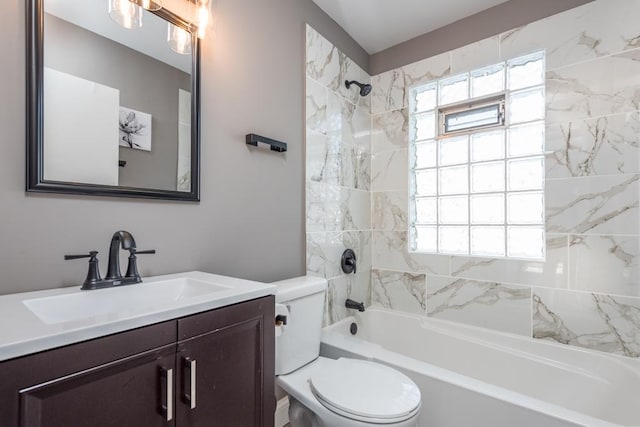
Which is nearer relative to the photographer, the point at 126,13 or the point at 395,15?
the point at 126,13

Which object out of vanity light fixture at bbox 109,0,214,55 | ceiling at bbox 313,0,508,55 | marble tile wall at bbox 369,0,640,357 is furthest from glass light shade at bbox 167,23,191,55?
marble tile wall at bbox 369,0,640,357

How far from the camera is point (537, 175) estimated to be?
1.97 meters

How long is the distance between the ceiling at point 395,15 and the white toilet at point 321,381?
1791 millimetres

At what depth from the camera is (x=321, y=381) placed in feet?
4.46

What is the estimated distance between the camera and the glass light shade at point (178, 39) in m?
1.34

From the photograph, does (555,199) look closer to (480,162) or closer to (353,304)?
(480,162)

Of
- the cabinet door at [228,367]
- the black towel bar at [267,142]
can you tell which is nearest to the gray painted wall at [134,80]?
the black towel bar at [267,142]

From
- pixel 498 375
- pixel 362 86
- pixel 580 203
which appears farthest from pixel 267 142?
pixel 498 375

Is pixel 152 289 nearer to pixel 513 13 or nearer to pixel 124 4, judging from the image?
pixel 124 4

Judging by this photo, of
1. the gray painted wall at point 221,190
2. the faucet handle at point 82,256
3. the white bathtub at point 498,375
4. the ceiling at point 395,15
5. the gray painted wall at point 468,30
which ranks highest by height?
the ceiling at point 395,15

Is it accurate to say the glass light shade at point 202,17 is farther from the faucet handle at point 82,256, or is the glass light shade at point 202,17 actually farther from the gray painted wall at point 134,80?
the faucet handle at point 82,256

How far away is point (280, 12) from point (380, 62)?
3.48 feet

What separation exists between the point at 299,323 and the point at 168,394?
0.80m

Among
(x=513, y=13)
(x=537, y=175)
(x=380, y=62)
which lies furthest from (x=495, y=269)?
(x=380, y=62)
